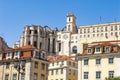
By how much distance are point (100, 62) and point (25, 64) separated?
1648 cm

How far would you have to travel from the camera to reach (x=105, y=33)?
17375 centimetres

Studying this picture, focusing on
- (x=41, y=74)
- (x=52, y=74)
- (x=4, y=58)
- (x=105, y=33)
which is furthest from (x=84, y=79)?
(x=105, y=33)

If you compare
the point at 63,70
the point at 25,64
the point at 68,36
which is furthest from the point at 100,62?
the point at 68,36

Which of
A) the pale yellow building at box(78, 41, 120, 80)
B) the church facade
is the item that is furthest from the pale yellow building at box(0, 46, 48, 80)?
the church facade

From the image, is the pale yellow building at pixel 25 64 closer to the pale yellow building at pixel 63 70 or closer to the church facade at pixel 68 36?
the pale yellow building at pixel 63 70

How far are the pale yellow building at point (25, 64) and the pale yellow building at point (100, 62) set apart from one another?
1044 centimetres

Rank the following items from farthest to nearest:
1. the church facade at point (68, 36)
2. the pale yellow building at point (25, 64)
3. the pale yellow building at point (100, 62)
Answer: the church facade at point (68, 36) → the pale yellow building at point (25, 64) → the pale yellow building at point (100, 62)

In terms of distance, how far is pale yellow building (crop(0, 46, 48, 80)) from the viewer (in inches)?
3155

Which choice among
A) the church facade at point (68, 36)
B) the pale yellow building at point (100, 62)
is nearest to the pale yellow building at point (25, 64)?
the pale yellow building at point (100, 62)

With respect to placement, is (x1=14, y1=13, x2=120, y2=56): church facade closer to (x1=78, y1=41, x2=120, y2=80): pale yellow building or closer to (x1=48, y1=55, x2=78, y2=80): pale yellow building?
(x1=48, y1=55, x2=78, y2=80): pale yellow building

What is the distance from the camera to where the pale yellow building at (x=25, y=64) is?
8012 cm

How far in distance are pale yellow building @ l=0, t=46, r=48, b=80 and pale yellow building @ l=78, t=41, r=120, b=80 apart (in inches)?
411

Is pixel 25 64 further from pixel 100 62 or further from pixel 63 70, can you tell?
pixel 63 70

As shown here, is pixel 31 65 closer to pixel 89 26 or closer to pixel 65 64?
pixel 65 64
